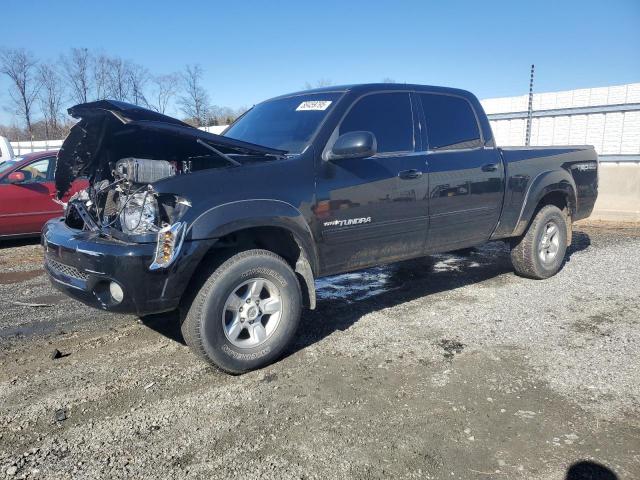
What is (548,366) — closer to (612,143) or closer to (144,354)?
(144,354)

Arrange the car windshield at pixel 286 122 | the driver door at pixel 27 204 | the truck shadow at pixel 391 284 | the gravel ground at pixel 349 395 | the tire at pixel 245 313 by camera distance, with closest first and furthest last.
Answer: the gravel ground at pixel 349 395
the tire at pixel 245 313
the car windshield at pixel 286 122
the truck shadow at pixel 391 284
the driver door at pixel 27 204

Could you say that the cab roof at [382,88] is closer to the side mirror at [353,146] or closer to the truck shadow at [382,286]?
the side mirror at [353,146]

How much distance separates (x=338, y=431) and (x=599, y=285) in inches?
169

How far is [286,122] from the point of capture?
4332mm

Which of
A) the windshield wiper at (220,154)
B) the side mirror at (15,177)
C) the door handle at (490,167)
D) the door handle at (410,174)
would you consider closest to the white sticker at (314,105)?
the door handle at (410,174)

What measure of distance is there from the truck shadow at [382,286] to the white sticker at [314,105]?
6.28 feet

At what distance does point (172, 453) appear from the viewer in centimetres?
259

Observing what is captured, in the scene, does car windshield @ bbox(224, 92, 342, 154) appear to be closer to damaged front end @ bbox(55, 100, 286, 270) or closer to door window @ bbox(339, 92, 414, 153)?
door window @ bbox(339, 92, 414, 153)

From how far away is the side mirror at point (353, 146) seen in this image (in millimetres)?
3695

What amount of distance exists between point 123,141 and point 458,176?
3.01 metres

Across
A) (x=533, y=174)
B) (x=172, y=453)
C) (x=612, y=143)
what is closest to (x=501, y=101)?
(x=612, y=143)

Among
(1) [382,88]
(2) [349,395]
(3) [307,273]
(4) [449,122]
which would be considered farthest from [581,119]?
(2) [349,395]

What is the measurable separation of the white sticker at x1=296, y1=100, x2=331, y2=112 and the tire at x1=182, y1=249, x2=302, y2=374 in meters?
1.41

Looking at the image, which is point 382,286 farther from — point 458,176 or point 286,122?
point 286,122
